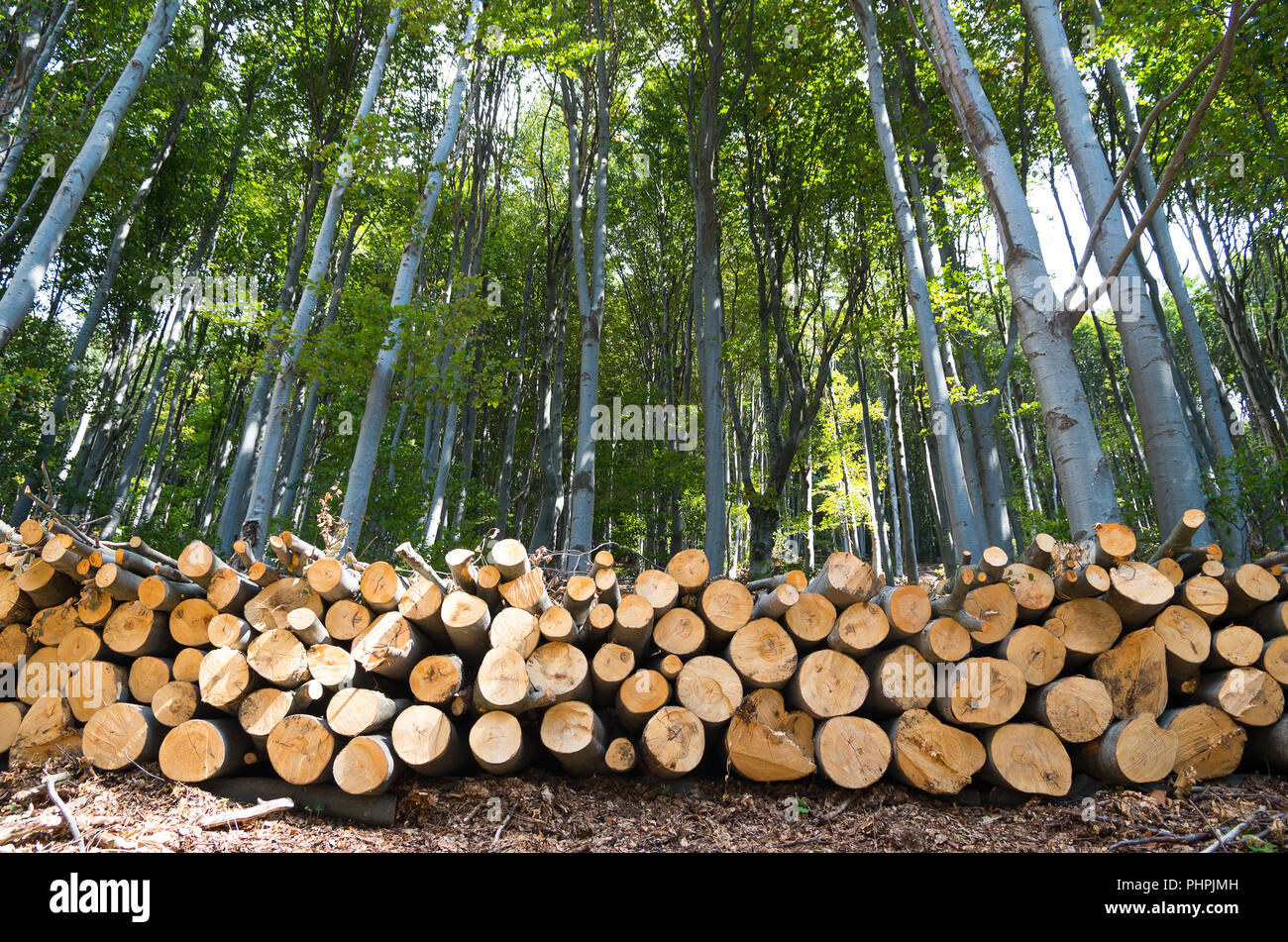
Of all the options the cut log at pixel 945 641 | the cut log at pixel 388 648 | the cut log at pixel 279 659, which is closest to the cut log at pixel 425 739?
the cut log at pixel 388 648

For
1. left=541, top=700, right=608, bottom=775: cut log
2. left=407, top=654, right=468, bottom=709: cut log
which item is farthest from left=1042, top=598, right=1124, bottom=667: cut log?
left=407, top=654, right=468, bottom=709: cut log

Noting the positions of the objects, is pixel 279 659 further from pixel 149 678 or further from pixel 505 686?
pixel 505 686

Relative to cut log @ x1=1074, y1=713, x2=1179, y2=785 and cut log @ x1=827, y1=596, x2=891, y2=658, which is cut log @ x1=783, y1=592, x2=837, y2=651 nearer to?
cut log @ x1=827, y1=596, x2=891, y2=658

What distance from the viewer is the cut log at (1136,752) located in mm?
2812

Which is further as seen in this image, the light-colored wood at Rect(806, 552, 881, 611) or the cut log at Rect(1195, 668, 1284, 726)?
the light-colored wood at Rect(806, 552, 881, 611)

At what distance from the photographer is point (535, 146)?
16.8 m

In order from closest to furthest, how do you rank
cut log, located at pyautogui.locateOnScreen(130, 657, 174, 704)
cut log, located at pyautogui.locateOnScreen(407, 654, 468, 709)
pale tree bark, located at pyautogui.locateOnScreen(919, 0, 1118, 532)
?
cut log, located at pyautogui.locateOnScreen(407, 654, 468, 709)
cut log, located at pyautogui.locateOnScreen(130, 657, 174, 704)
pale tree bark, located at pyautogui.locateOnScreen(919, 0, 1118, 532)

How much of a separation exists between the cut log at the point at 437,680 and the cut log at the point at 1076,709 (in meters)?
2.81

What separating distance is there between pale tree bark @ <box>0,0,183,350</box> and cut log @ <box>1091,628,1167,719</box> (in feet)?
28.4

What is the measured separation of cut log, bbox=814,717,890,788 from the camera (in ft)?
9.65

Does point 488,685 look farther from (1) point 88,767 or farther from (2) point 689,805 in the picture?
(1) point 88,767

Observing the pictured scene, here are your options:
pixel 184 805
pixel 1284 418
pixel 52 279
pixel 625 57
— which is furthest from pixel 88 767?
pixel 1284 418

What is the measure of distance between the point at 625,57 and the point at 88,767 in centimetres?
1205

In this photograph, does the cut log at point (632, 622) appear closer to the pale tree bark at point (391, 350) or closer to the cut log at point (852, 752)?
the cut log at point (852, 752)
